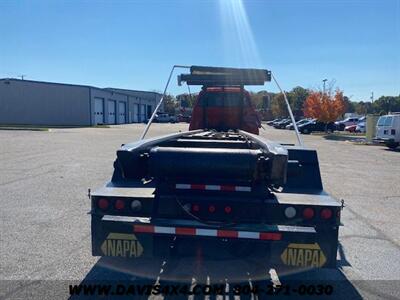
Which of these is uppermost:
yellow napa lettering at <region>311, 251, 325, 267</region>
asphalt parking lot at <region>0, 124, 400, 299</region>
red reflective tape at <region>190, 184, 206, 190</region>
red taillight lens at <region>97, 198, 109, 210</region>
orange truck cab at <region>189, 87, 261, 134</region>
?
orange truck cab at <region>189, 87, 261, 134</region>

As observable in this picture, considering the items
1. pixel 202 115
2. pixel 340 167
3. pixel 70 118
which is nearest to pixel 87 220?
pixel 202 115

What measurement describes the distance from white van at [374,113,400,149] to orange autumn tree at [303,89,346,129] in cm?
1428

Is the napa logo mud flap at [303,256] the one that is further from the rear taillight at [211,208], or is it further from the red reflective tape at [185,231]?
the red reflective tape at [185,231]

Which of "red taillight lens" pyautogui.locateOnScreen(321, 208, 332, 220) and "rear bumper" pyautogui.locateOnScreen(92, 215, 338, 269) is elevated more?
"red taillight lens" pyautogui.locateOnScreen(321, 208, 332, 220)

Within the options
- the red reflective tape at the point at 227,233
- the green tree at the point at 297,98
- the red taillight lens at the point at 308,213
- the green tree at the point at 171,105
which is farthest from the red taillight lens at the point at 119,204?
the green tree at the point at 171,105

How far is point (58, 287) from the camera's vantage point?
352 centimetres

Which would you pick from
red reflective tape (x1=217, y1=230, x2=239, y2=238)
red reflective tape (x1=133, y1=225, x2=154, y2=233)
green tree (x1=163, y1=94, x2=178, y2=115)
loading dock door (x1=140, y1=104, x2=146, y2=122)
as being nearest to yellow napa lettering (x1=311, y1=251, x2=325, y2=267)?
red reflective tape (x1=217, y1=230, x2=239, y2=238)

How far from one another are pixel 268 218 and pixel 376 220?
12.5 ft

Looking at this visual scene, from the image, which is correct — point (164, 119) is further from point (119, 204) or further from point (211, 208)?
point (211, 208)

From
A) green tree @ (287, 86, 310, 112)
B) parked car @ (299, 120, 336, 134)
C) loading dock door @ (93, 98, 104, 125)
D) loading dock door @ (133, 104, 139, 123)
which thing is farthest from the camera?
green tree @ (287, 86, 310, 112)

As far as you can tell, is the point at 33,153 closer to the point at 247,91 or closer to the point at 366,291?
the point at 247,91

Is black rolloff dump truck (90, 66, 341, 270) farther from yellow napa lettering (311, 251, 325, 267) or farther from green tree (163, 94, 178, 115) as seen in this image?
green tree (163, 94, 178, 115)

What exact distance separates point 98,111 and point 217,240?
5189 centimetres

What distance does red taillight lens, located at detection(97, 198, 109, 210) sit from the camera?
349 cm
